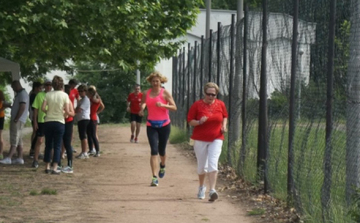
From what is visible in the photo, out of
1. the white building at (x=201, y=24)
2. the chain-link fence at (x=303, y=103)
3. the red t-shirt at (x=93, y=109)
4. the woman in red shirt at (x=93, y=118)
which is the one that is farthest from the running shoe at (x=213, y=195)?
the white building at (x=201, y=24)

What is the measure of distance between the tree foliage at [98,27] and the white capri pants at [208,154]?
355cm

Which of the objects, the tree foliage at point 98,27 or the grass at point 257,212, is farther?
the tree foliage at point 98,27

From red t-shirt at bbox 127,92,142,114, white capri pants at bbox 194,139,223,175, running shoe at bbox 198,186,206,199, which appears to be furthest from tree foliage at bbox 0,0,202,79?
red t-shirt at bbox 127,92,142,114

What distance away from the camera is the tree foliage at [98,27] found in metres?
14.8

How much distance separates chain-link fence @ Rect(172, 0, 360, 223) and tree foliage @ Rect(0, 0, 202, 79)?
2153 mm

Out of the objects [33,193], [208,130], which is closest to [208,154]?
[208,130]

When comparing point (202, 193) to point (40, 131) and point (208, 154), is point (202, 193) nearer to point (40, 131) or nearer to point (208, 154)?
point (208, 154)

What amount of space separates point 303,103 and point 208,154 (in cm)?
226

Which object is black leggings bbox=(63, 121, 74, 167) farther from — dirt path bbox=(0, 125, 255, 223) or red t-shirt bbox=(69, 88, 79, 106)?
red t-shirt bbox=(69, 88, 79, 106)

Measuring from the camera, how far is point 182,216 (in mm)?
10602

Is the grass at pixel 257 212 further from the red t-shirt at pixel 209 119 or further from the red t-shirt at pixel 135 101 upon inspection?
the red t-shirt at pixel 135 101

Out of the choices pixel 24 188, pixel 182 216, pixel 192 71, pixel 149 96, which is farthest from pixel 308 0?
pixel 192 71

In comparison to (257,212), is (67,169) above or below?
below

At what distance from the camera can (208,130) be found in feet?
39.8
